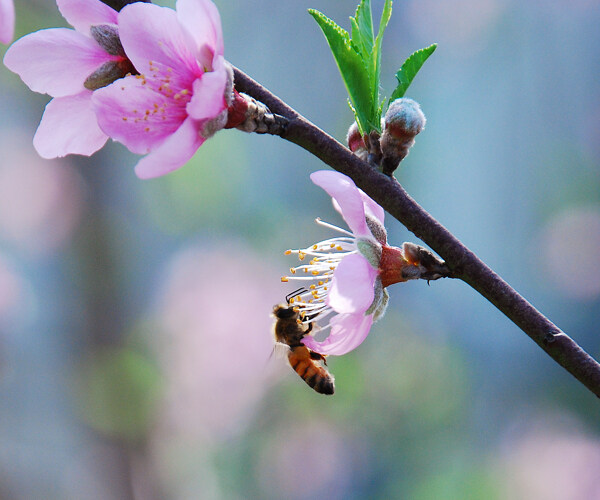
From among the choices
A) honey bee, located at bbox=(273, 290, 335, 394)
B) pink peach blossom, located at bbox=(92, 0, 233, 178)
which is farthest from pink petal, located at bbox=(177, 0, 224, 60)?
honey bee, located at bbox=(273, 290, 335, 394)

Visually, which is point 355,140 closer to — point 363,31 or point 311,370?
point 363,31

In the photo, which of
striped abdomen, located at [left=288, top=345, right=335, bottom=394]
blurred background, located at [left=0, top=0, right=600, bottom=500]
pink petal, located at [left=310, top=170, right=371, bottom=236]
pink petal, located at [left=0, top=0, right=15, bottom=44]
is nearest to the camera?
pink petal, located at [left=0, top=0, right=15, bottom=44]

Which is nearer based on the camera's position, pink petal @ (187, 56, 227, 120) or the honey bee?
pink petal @ (187, 56, 227, 120)

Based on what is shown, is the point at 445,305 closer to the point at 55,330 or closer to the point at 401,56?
the point at 401,56

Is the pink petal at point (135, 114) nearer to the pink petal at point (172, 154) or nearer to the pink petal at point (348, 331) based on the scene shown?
the pink petal at point (172, 154)

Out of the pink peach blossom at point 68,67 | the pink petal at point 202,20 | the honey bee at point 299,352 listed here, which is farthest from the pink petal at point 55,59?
the honey bee at point 299,352

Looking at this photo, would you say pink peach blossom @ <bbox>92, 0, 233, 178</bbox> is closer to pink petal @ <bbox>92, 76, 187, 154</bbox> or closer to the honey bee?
pink petal @ <bbox>92, 76, 187, 154</bbox>

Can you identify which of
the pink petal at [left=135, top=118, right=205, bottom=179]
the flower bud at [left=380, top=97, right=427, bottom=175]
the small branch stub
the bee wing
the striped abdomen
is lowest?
the bee wing
